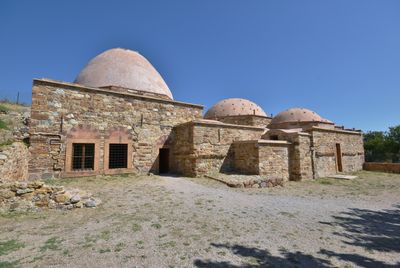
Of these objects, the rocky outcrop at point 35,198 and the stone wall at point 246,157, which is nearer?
the rocky outcrop at point 35,198

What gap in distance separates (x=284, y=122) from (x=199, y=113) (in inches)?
381

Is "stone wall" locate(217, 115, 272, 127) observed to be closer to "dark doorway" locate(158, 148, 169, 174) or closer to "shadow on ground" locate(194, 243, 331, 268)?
"dark doorway" locate(158, 148, 169, 174)

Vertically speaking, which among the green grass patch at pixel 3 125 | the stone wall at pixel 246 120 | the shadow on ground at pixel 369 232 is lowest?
the shadow on ground at pixel 369 232

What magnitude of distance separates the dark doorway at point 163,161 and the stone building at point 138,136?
4 centimetres

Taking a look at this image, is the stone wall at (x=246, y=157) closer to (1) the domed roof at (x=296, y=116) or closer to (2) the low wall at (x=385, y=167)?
(1) the domed roof at (x=296, y=116)

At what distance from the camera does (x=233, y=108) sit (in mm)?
19328

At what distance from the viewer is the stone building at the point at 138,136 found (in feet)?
30.3

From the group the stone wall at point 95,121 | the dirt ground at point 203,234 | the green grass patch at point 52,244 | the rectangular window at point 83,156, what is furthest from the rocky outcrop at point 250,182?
the green grass patch at point 52,244

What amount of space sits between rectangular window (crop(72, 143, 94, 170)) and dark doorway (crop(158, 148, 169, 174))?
12.6 feet

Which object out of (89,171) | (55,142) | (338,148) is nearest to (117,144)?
(89,171)

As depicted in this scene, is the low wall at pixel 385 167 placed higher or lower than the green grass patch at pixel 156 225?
higher

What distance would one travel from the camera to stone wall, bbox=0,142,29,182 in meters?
5.82

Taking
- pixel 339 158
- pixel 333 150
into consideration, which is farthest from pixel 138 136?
pixel 339 158

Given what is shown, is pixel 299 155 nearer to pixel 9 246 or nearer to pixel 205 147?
pixel 205 147
